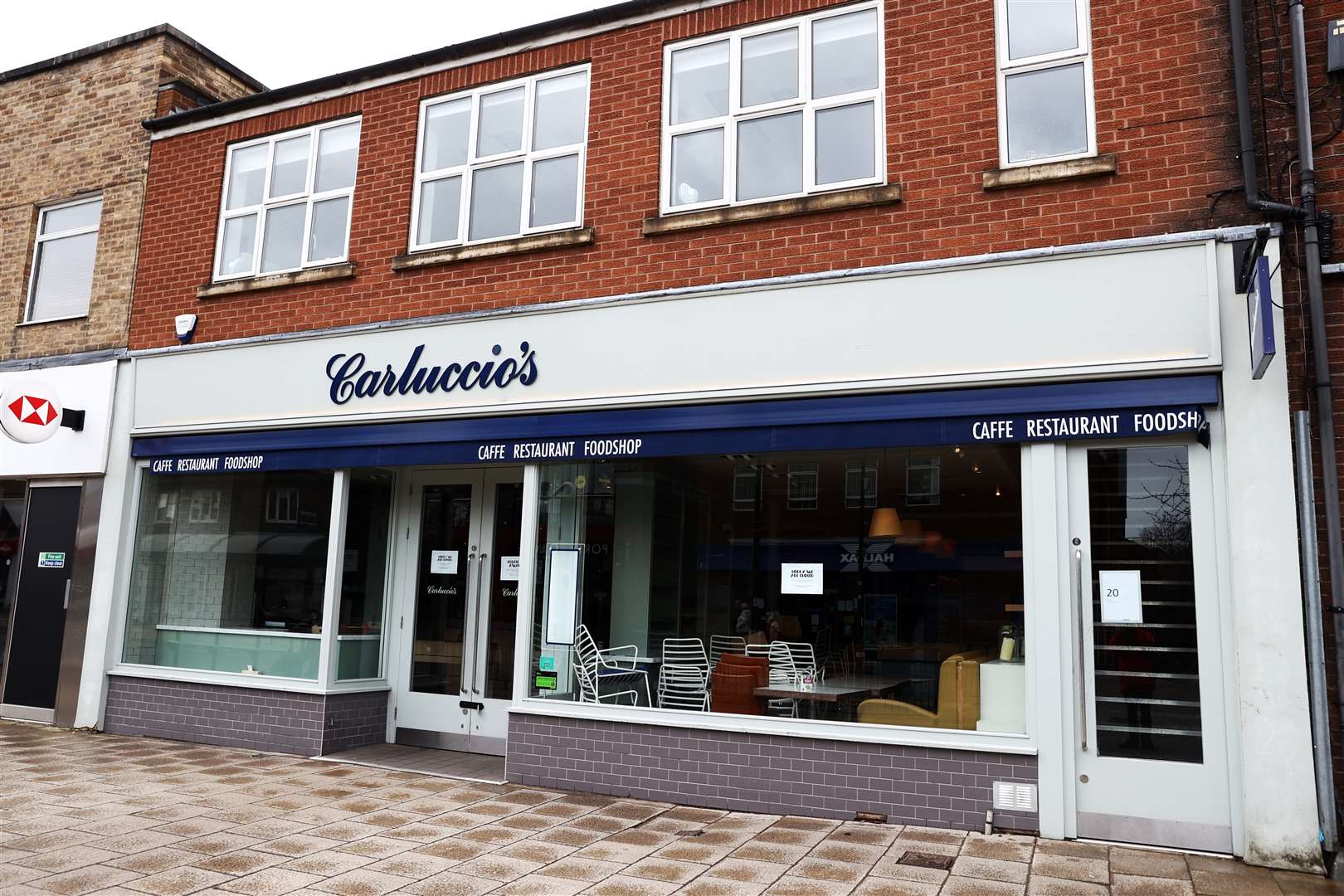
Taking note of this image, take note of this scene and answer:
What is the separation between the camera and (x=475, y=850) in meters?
6.44

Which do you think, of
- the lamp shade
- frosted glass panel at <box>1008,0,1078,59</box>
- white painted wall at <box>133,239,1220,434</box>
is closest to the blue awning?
white painted wall at <box>133,239,1220,434</box>

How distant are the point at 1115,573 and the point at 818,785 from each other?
2502mm

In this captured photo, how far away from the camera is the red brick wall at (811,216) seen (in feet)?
23.3

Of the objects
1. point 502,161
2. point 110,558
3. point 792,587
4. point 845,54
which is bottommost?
point 792,587

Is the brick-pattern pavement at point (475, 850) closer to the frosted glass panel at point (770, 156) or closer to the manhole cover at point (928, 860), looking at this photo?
the manhole cover at point (928, 860)

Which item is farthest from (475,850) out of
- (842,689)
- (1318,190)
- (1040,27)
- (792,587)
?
(1040,27)

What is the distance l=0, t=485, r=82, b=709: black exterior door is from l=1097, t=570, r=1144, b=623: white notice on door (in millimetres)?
10188

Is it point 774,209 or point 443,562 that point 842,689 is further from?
point 443,562

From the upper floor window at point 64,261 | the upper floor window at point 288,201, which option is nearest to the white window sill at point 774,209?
the upper floor window at point 288,201

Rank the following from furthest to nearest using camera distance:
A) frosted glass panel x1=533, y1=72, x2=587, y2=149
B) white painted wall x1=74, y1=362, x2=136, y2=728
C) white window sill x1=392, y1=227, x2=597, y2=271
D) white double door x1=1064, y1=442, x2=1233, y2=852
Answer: white painted wall x1=74, y1=362, x2=136, y2=728
frosted glass panel x1=533, y1=72, x2=587, y2=149
white window sill x1=392, y1=227, x2=597, y2=271
white double door x1=1064, y1=442, x2=1233, y2=852

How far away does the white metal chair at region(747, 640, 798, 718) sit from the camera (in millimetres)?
7727

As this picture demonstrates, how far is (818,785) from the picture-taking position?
7.37m

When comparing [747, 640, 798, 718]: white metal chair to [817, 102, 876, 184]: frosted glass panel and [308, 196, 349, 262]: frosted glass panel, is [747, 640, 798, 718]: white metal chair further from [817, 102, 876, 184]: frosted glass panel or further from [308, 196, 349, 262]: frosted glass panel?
[308, 196, 349, 262]: frosted glass panel

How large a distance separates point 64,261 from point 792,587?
31.9 feet
